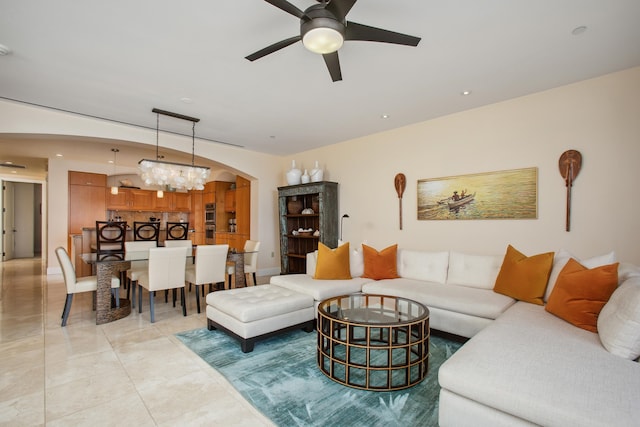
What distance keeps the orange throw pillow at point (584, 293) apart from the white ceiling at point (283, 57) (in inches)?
72.0

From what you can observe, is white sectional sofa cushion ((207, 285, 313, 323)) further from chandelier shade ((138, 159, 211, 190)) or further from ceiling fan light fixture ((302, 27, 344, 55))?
chandelier shade ((138, 159, 211, 190))

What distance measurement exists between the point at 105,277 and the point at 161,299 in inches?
47.5

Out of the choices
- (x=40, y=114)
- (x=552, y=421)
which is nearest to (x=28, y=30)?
(x=40, y=114)

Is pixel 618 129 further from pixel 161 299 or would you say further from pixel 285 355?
pixel 161 299

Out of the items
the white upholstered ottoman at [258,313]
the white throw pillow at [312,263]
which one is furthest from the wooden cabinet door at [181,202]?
the white upholstered ottoman at [258,313]

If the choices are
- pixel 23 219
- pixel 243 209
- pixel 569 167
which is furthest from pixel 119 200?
pixel 569 167

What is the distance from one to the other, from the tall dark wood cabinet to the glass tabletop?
2483mm

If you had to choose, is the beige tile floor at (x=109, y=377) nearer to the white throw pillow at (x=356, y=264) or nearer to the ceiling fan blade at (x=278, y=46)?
the white throw pillow at (x=356, y=264)

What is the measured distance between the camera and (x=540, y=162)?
3445 mm

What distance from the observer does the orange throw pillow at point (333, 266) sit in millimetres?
3812

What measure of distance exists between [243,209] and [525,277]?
242 inches

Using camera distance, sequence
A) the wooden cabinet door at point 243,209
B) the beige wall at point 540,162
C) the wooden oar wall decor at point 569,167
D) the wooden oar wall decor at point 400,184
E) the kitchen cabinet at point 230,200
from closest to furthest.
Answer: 1. the beige wall at point 540,162
2. the wooden oar wall decor at point 569,167
3. the wooden oar wall decor at point 400,184
4. the wooden cabinet door at point 243,209
5. the kitchen cabinet at point 230,200

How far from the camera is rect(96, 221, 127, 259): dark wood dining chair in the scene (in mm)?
4391

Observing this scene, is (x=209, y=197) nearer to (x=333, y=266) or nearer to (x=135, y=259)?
(x=135, y=259)
